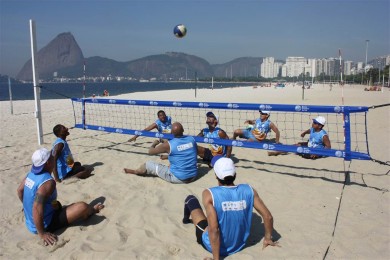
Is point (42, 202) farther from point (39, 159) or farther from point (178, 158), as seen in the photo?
point (178, 158)

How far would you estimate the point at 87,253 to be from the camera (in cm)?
333

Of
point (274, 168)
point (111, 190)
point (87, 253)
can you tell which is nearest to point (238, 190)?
point (87, 253)

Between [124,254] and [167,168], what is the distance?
212cm

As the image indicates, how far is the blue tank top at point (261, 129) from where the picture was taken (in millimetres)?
7648

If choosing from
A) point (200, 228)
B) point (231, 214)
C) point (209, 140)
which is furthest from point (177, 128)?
point (231, 214)

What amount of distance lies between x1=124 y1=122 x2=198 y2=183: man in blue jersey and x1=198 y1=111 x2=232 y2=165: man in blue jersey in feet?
3.22

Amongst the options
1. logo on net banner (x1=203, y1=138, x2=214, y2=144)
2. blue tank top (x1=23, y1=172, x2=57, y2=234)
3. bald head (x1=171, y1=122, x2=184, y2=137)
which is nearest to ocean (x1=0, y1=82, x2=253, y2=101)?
logo on net banner (x1=203, y1=138, x2=214, y2=144)

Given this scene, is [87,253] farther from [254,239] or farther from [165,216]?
[254,239]

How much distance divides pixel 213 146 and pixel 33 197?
12.1ft

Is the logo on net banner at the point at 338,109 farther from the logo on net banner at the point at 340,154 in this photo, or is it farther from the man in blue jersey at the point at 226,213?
the man in blue jersey at the point at 226,213

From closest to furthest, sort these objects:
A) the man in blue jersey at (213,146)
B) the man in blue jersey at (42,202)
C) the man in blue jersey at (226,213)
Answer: the man in blue jersey at (226,213), the man in blue jersey at (42,202), the man in blue jersey at (213,146)

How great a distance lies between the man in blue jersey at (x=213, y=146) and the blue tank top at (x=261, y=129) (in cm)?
149

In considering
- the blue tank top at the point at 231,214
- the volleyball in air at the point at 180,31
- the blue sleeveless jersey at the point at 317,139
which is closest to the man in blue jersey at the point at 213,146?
the blue sleeveless jersey at the point at 317,139

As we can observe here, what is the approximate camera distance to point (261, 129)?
25.1 ft
